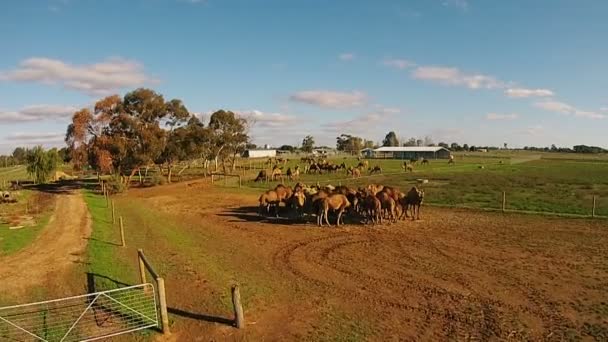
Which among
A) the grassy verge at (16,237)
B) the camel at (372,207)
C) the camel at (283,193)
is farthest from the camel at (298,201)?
the grassy verge at (16,237)

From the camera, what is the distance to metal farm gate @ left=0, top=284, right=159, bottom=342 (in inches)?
425

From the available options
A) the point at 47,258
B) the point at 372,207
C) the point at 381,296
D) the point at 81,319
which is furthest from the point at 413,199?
the point at 81,319

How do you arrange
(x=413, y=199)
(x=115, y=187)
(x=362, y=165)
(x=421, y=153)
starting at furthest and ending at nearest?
(x=421, y=153) → (x=362, y=165) → (x=115, y=187) → (x=413, y=199)

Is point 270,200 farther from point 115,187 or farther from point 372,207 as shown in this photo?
point 115,187

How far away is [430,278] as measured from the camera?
48.6 feet

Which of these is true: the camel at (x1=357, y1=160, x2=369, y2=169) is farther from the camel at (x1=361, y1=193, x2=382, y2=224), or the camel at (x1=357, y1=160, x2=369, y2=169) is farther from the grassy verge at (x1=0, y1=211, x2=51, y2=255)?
the grassy verge at (x1=0, y1=211, x2=51, y2=255)

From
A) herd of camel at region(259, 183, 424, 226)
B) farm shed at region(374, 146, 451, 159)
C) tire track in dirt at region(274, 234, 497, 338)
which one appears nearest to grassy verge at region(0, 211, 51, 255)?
tire track in dirt at region(274, 234, 497, 338)

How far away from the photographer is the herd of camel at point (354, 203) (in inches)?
981

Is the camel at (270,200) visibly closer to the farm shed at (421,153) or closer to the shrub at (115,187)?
the shrub at (115,187)

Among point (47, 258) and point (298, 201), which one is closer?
point (47, 258)

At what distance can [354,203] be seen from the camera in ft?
86.1

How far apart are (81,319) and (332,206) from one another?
49.3ft

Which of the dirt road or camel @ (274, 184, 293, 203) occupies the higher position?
camel @ (274, 184, 293, 203)

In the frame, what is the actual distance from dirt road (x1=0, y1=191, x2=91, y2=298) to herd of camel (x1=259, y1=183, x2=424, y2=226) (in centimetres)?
1106
